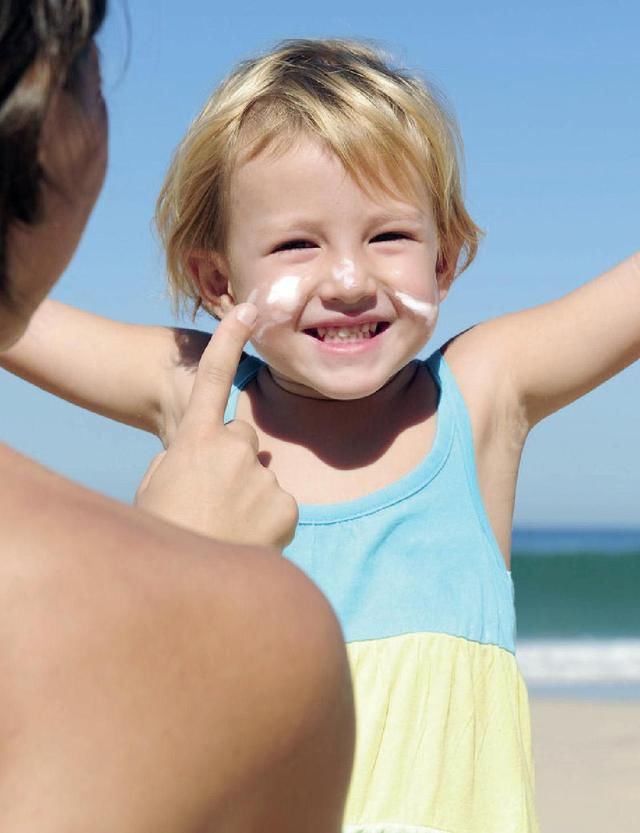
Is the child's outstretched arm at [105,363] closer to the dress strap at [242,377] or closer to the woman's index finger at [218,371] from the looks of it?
the dress strap at [242,377]

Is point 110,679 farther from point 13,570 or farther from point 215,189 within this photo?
point 215,189

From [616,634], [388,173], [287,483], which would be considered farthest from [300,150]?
[616,634]

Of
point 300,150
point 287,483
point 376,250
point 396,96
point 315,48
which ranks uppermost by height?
point 315,48

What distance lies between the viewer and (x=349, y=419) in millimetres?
2928

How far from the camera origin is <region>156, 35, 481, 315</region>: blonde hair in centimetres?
281

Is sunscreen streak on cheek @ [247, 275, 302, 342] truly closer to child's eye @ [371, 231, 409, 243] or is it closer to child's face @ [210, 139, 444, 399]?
child's face @ [210, 139, 444, 399]

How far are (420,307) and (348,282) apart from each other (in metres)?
0.17

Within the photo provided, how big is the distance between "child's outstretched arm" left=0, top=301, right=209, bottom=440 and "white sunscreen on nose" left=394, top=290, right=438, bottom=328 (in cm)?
58

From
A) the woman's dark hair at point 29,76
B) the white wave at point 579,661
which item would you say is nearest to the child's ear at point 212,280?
the woman's dark hair at point 29,76

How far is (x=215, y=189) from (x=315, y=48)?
17.5 inches

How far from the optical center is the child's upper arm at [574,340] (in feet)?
9.16

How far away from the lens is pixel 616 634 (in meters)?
18.7

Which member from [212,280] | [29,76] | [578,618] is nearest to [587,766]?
[212,280]

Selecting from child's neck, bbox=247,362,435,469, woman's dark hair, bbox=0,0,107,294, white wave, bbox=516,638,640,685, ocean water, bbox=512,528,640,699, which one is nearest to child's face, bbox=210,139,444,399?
child's neck, bbox=247,362,435,469
